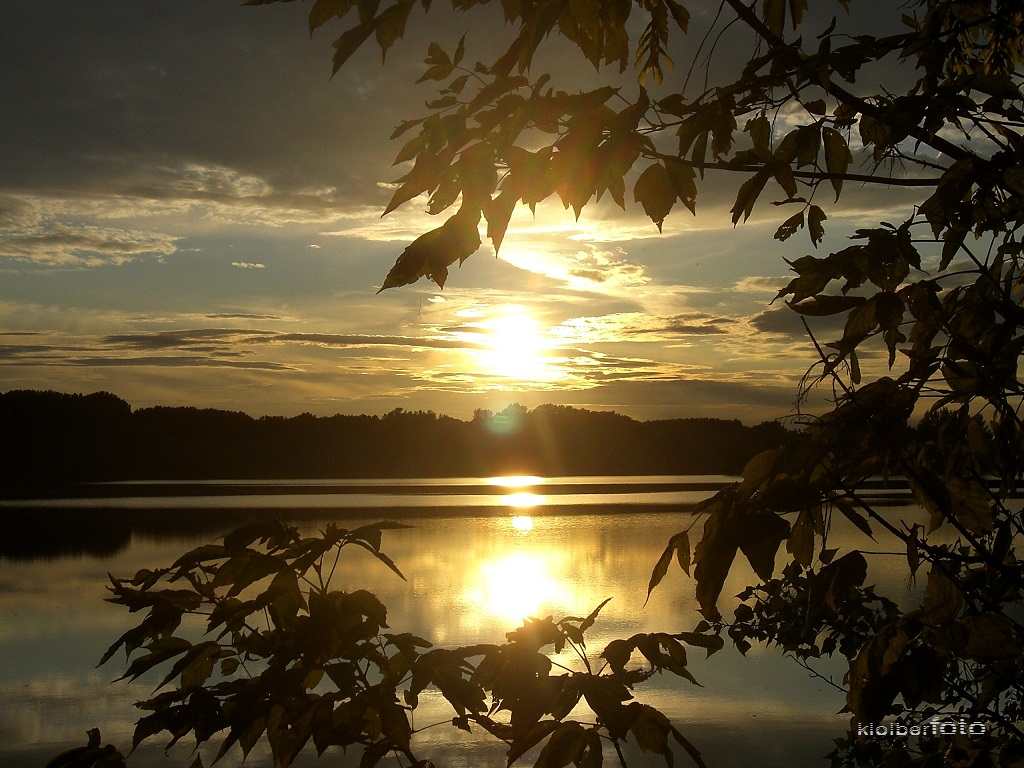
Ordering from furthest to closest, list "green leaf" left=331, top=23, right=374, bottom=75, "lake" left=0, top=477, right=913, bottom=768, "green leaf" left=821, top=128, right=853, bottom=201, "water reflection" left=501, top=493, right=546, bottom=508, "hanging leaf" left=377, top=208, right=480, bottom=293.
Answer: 1. "water reflection" left=501, top=493, right=546, bottom=508
2. "lake" left=0, top=477, right=913, bottom=768
3. "green leaf" left=821, top=128, right=853, bottom=201
4. "hanging leaf" left=377, top=208, right=480, bottom=293
5. "green leaf" left=331, top=23, right=374, bottom=75

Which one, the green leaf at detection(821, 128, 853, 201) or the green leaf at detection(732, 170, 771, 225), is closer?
the green leaf at detection(732, 170, 771, 225)

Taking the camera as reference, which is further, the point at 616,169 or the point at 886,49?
the point at 886,49

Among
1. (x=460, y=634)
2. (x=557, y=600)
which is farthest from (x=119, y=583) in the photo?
(x=557, y=600)

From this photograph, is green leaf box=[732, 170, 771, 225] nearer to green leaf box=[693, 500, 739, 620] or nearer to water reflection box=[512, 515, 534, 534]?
green leaf box=[693, 500, 739, 620]

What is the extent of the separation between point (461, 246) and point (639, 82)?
1.11 meters

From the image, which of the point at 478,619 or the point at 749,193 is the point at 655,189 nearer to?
the point at 749,193

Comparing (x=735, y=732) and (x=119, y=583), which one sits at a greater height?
(x=119, y=583)

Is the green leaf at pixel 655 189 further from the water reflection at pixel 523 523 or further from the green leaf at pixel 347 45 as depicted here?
the water reflection at pixel 523 523

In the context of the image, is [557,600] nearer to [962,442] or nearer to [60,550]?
[962,442]

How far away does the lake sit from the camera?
6.76 meters

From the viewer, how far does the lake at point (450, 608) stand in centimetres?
676

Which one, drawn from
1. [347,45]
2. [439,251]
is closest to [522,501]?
[439,251]

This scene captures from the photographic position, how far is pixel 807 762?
6180mm

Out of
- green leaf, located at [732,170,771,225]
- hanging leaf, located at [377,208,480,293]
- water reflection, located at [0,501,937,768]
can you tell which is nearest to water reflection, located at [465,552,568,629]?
water reflection, located at [0,501,937,768]
